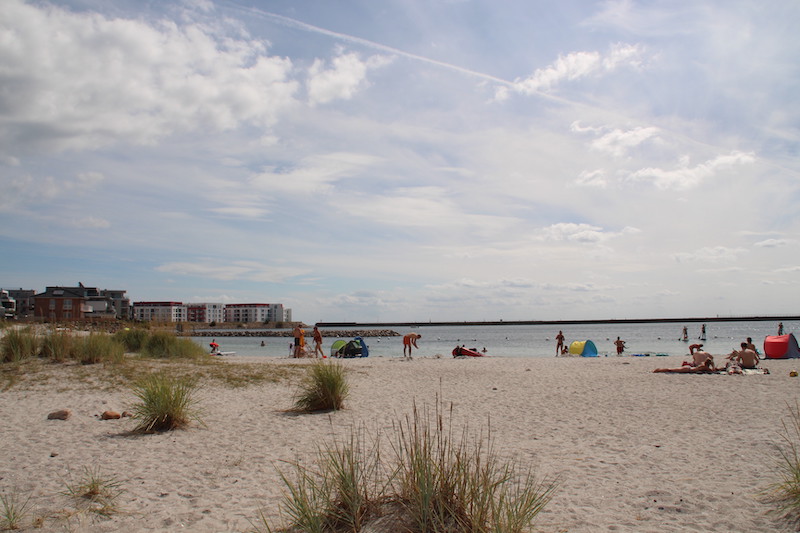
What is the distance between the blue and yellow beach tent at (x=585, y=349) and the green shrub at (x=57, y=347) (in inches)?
916

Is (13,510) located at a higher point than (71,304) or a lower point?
lower

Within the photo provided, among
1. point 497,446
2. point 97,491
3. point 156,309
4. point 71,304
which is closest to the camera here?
point 97,491

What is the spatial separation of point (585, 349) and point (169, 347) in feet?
67.4

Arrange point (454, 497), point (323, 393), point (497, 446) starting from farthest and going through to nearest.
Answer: point (323, 393), point (497, 446), point (454, 497)

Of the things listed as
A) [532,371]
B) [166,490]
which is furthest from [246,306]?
[166,490]

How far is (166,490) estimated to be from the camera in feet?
16.6

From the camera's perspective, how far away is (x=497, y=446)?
6.79m

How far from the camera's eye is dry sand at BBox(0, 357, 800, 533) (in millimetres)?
4379

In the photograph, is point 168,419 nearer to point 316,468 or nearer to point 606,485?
point 316,468

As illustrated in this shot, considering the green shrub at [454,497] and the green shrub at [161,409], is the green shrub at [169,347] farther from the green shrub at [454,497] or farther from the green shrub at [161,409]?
the green shrub at [454,497]

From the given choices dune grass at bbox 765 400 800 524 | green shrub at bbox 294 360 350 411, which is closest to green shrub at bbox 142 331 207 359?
green shrub at bbox 294 360 350 411

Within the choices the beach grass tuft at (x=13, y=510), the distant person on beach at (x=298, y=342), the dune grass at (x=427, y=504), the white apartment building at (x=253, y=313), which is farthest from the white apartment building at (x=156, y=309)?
the dune grass at (x=427, y=504)

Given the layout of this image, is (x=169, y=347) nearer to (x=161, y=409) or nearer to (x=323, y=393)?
(x=323, y=393)

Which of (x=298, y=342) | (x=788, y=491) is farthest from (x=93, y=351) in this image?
(x=788, y=491)
